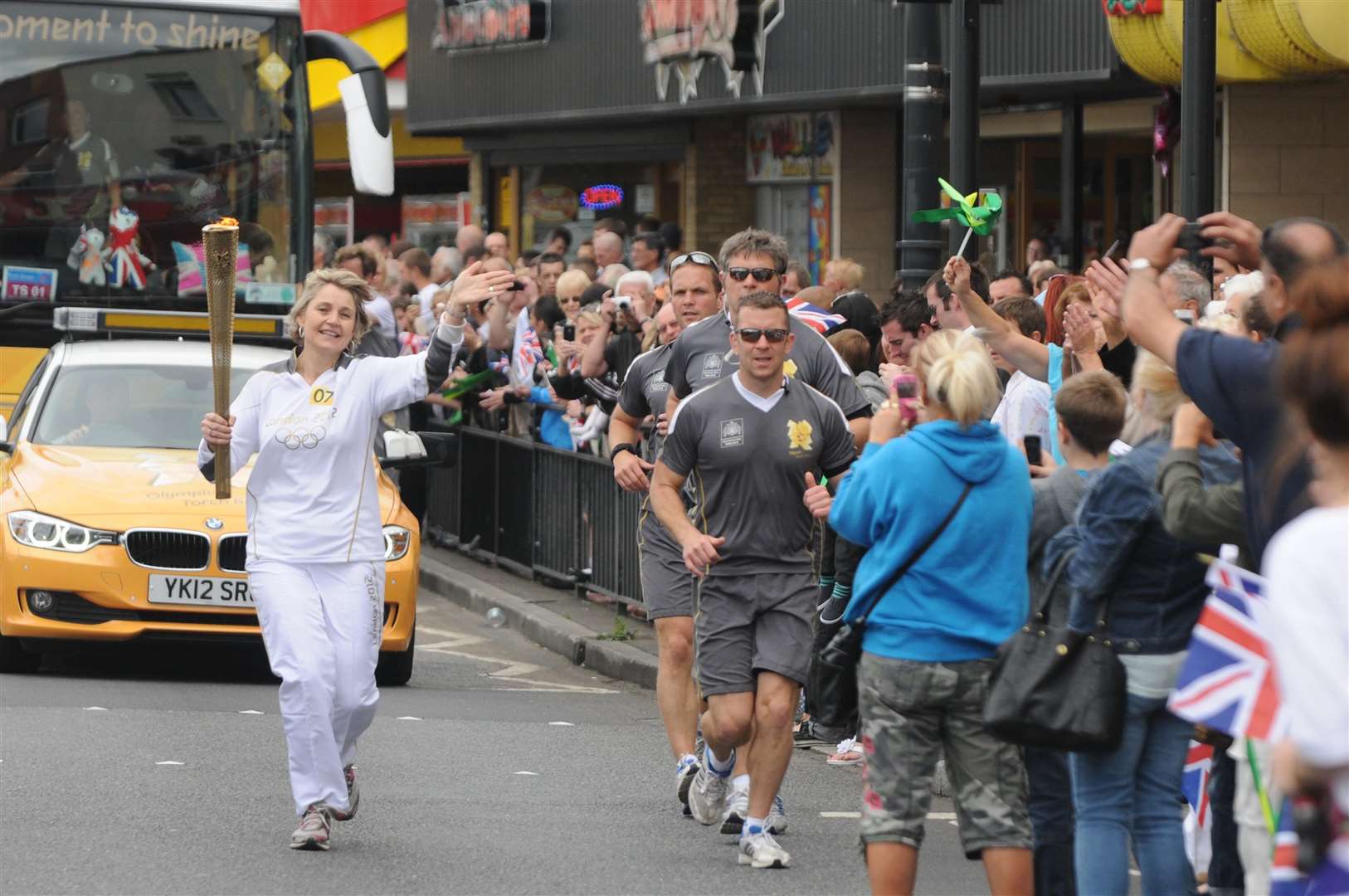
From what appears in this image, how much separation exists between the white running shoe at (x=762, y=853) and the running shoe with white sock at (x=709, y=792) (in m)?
0.46

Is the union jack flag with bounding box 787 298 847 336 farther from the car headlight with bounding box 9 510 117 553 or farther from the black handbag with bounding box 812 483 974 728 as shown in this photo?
the car headlight with bounding box 9 510 117 553

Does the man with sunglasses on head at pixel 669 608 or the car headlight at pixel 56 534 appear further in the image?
the car headlight at pixel 56 534

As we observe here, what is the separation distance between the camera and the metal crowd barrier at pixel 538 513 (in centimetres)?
1349

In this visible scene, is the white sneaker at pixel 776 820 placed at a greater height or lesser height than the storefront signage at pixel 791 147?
lesser

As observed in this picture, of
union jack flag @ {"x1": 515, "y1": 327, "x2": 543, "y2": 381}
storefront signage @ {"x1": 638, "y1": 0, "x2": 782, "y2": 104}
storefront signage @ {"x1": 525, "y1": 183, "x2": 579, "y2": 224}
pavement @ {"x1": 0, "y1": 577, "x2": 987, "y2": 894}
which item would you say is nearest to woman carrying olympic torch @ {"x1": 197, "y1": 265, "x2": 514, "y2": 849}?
pavement @ {"x1": 0, "y1": 577, "x2": 987, "y2": 894}

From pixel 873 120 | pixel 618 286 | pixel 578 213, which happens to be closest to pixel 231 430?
pixel 618 286

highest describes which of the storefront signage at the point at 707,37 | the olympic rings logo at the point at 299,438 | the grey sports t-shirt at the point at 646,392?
the storefront signage at the point at 707,37

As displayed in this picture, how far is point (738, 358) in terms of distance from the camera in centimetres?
795

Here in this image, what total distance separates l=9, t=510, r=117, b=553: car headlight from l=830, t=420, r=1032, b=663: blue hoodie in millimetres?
5813

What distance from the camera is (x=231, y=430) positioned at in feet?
25.9

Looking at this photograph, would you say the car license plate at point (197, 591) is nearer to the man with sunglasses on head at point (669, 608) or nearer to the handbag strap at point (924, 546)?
the man with sunglasses on head at point (669, 608)

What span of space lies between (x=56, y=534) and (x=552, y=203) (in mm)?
16133

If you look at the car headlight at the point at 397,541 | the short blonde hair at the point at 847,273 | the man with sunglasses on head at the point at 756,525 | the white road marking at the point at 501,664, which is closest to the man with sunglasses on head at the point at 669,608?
the man with sunglasses on head at the point at 756,525

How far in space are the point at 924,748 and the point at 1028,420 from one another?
109 inches
